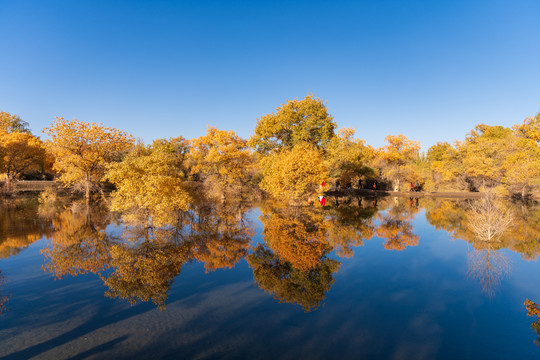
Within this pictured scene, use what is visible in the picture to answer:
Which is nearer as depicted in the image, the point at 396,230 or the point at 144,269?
the point at 144,269

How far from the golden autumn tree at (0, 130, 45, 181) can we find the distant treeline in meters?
0.11

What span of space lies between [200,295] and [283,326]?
2.77 metres

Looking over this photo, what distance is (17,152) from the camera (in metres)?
37.0

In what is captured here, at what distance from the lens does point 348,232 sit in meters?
15.8

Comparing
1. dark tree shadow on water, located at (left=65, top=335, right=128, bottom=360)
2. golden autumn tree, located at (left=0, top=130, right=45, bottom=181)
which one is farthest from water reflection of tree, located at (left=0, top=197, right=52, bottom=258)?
golden autumn tree, located at (left=0, top=130, right=45, bottom=181)

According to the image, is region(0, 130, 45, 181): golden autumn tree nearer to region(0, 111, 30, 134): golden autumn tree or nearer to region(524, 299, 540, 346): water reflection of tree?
region(0, 111, 30, 134): golden autumn tree

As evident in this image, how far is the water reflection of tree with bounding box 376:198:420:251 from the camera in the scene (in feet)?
46.7

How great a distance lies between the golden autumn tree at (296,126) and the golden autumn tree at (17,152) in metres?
29.0

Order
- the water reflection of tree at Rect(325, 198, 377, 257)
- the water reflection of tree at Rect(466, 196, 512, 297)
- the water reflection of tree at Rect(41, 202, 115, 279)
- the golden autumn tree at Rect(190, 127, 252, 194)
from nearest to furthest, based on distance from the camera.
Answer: the water reflection of tree at Rect(466, 196, 512, 297) < the water reflection of tree at Rect(41, 202, 115, 279) < the water reflection of tree at Rect(325, 198, 377, 257) < the golden autumn tree at Rect(190, 127, 252, 194)

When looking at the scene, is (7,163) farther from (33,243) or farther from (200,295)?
(200,295)

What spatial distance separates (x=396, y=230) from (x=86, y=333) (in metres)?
16.1

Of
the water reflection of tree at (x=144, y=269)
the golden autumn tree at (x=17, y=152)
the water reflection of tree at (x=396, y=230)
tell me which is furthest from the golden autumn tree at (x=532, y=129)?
the golden autumn tree at (x=17, y=152)

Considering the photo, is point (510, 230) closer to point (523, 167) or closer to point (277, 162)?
point (277, 162)

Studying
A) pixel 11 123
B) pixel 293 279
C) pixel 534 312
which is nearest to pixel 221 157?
pixel 293 279
